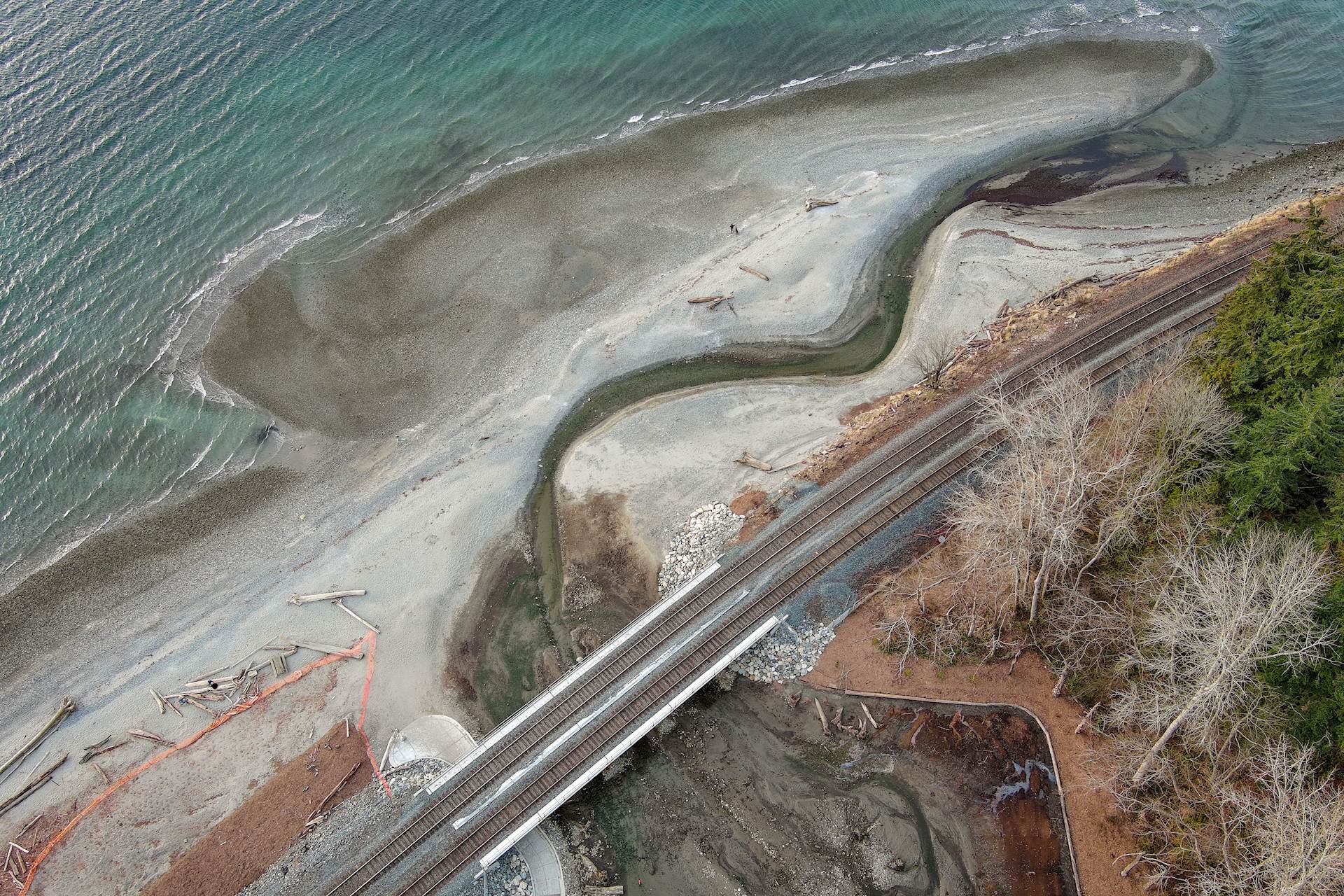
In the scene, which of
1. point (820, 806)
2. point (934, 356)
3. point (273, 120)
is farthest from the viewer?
point (273, 120)

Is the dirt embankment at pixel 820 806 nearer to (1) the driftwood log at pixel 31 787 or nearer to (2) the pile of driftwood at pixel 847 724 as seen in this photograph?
(2) the pile of driftwood at pixel 847 724

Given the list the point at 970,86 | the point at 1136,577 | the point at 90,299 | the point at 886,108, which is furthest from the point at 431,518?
the point at 970,86

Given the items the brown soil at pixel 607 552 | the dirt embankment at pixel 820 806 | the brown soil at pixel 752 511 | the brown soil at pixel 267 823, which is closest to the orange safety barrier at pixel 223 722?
the brown soil at pixel 267 823

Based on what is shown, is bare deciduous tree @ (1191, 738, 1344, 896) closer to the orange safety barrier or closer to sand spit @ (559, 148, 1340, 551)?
sand spit @ (559, 148, 1340, 551)

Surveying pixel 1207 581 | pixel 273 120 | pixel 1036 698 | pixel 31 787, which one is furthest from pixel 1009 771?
pixel 273 120

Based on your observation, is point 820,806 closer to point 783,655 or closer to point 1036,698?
point 783,655

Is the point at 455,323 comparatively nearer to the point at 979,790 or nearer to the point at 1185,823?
the point at 979,790
